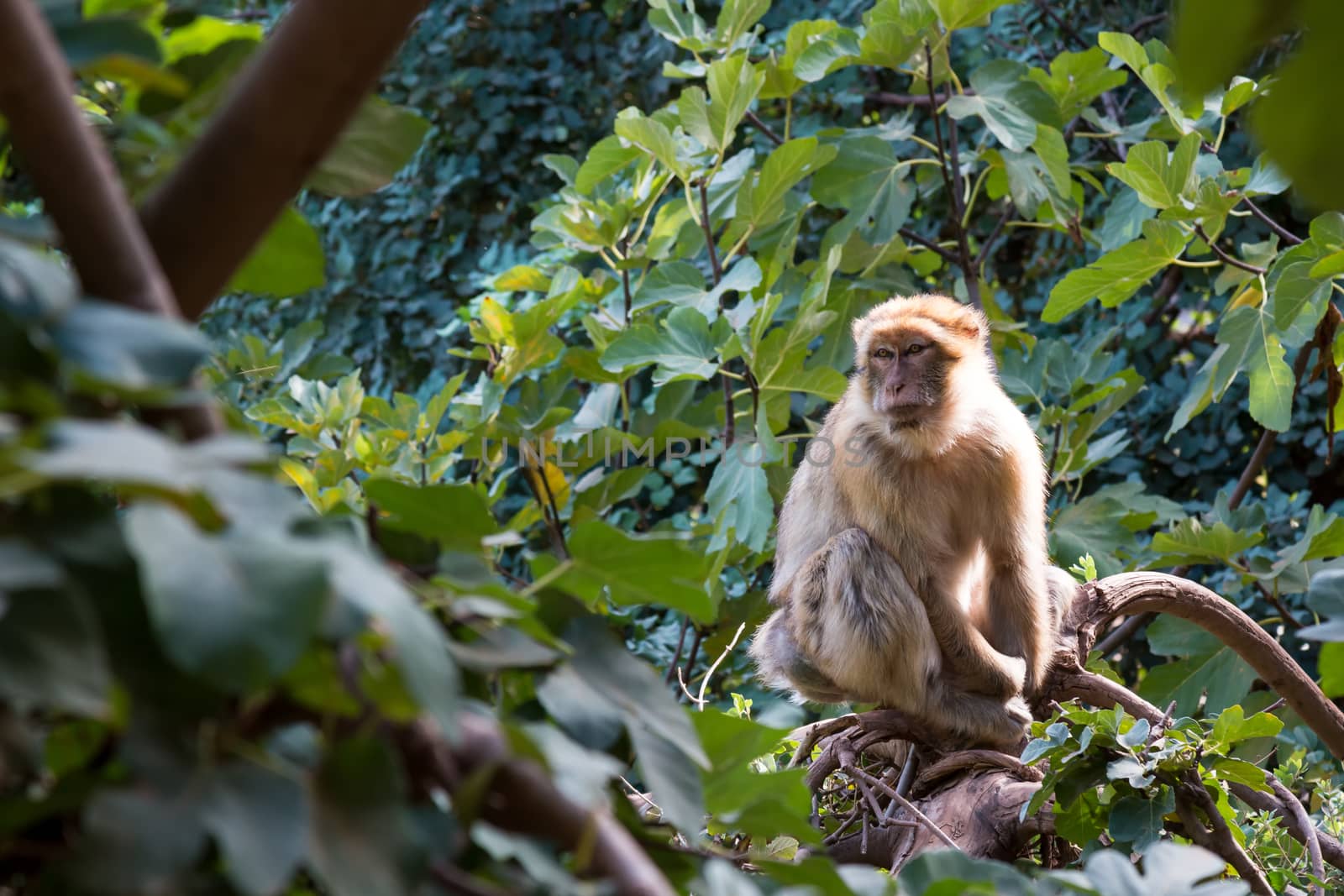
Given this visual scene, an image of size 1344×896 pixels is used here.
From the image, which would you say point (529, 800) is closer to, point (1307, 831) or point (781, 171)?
point (1307, 831)

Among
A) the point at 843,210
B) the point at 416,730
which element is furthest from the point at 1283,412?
the point at 416,730

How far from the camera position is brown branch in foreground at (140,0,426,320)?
0.61m

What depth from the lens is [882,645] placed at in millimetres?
2998

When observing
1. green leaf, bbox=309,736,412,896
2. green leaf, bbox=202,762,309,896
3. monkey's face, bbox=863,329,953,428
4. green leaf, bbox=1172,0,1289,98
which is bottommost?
monkey's face, bbox=863,329,953,428

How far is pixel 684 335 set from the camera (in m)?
3.32

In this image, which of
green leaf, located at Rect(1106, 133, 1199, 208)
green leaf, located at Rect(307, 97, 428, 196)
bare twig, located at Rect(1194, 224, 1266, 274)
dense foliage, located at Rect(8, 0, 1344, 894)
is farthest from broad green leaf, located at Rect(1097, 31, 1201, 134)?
green leaf, located at Rect(307, 97, 428, 196)

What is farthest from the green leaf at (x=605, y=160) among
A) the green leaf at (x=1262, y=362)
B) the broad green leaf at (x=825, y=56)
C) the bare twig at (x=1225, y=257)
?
the green leaf at (x=1262, y=362)

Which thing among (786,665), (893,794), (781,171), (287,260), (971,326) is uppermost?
(287,260)

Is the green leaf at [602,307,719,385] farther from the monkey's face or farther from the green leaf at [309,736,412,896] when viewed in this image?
the green leaf at [309,736,412,896]

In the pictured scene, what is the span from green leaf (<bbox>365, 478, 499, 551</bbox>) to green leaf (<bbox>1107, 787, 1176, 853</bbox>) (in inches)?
65.3

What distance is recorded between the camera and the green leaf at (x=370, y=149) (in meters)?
0.82

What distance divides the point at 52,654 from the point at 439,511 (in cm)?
30

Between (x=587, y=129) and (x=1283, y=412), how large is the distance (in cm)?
414

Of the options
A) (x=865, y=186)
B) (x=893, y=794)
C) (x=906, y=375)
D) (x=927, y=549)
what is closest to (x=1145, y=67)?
(x=865, y=186)
